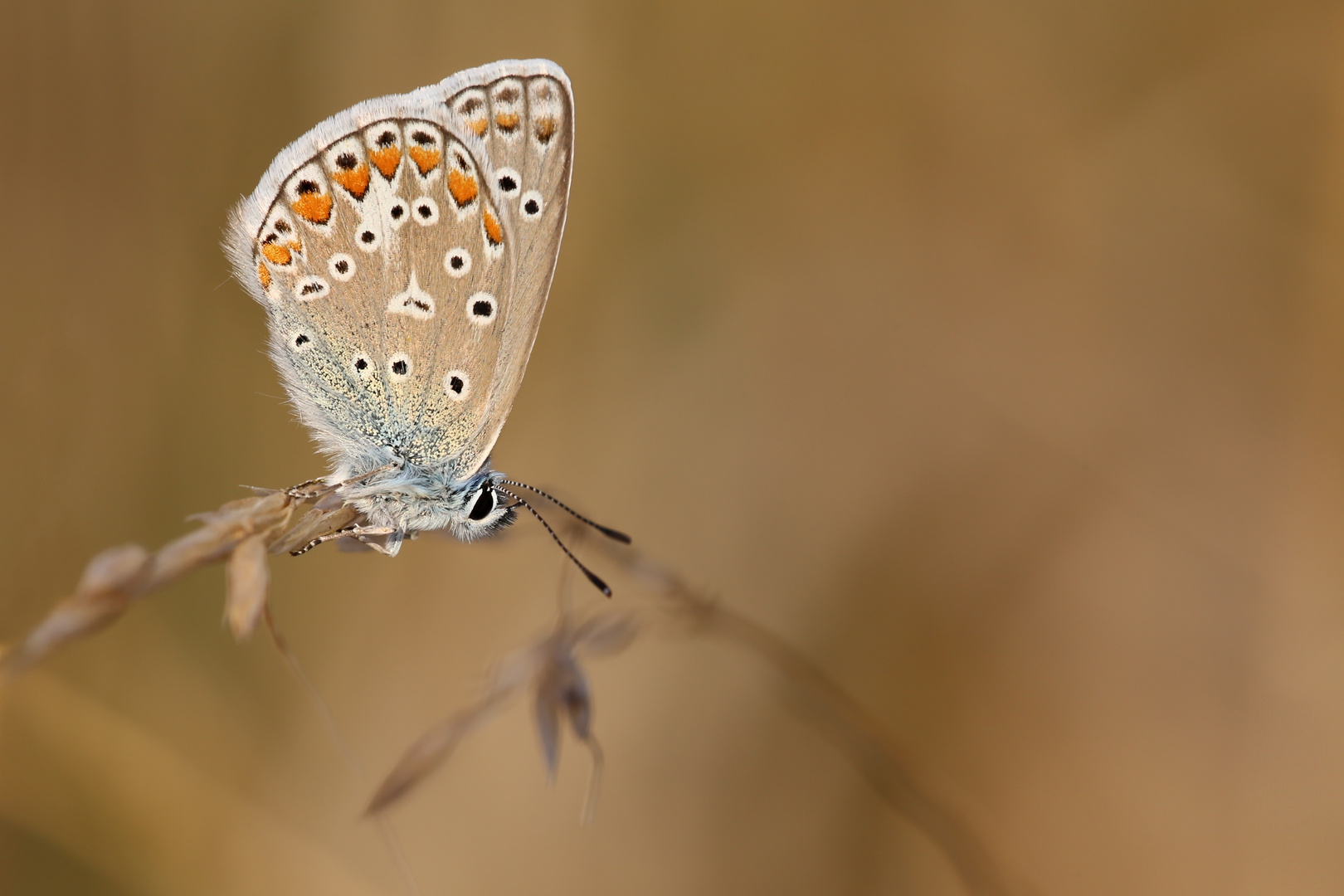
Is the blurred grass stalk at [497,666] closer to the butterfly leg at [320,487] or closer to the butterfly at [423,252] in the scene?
the butterfly leg at [320,487]

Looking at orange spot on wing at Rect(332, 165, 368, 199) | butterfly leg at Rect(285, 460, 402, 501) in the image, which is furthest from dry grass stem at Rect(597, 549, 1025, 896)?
orange spot on wing at Rect(332, 165, 368, 199)

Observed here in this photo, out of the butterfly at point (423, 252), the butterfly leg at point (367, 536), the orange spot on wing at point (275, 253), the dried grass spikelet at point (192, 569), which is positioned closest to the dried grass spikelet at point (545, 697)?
the dried grass spikelet at point (192, 569)

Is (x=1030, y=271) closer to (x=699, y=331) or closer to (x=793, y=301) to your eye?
(x=793, y=301)

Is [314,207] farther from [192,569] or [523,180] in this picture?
[192,569]

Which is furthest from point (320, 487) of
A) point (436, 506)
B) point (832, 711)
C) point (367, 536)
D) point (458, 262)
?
point (832, 711)

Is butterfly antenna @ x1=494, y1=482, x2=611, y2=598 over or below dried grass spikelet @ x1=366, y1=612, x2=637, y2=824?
A: below

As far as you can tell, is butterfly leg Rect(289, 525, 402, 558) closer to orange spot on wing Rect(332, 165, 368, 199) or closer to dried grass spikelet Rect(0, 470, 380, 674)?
dried grass spikelet Rect(0, 470, 380, 674)
